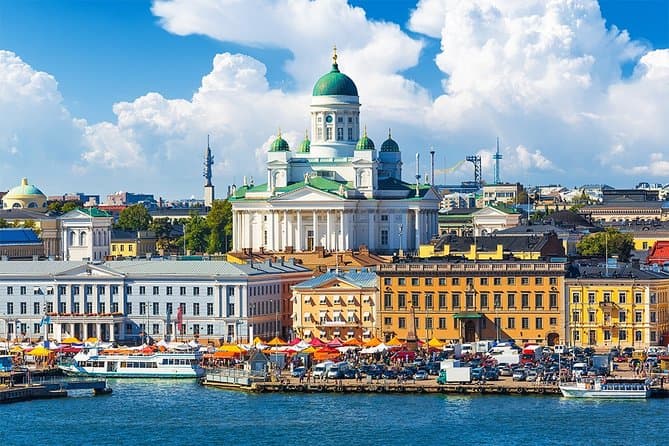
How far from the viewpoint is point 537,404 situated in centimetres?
7394

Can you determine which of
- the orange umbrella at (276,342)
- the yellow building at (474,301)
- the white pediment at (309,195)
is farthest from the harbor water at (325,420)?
the white pediment at (309,195)

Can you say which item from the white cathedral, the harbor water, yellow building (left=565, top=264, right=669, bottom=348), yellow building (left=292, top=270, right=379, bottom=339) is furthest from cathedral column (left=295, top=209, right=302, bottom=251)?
the harbor water

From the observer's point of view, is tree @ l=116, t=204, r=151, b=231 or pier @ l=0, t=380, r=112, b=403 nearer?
pier @ l=0, t=380, r=112, b=403

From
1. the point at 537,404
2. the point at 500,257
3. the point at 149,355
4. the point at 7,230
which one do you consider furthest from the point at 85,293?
the point at 7,230

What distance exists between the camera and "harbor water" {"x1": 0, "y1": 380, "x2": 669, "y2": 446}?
67562mm

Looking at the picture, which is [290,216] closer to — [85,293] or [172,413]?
Answer: [85,293]

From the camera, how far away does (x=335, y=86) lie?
129 meters

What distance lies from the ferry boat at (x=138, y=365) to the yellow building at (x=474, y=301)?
9.05 meters

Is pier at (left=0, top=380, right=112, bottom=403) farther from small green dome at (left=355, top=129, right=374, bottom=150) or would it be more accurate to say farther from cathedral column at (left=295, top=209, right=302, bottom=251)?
small green dome at (left=355, top=129, right=374, bottom=150)

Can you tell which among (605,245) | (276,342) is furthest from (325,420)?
(605,245)

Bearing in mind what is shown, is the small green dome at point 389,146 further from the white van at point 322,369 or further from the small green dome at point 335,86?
the white van at point 322,369

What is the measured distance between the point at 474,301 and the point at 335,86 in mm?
41898

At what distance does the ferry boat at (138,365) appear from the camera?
275ft

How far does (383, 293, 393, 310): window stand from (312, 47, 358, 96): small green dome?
131 feet
